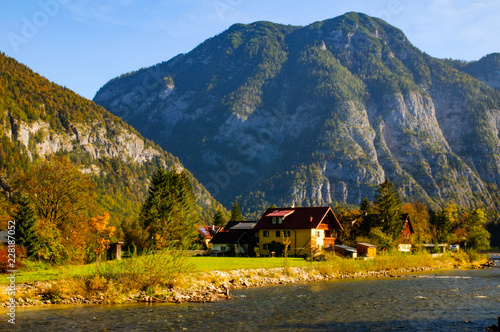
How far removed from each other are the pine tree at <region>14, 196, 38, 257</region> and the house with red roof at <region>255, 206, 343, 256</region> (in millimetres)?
37653

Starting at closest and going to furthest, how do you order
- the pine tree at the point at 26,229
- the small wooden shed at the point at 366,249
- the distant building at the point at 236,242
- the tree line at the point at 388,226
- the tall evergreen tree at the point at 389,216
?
the pine tree at the point at 26,229 → the small wooden shed at the point at 366,249 → the tree line at the point at 388,226 → the distant building at the point at 236,242 → the tall evergreen tree at the point at 389,216

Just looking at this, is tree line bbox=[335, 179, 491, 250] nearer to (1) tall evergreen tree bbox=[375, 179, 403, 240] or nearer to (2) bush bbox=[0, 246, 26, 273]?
(1) tall evergreen tree bbox=[375, 179, 403, 240]

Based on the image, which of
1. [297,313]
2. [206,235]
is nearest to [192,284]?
[297,313]

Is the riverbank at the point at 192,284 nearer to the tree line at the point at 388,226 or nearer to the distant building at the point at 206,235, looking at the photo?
the tree line at the point at 388,226

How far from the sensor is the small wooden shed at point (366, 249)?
225 ft

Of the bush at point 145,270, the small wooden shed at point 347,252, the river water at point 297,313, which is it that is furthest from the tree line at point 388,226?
the bush at point 145,270

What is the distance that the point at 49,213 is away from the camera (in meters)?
53.8

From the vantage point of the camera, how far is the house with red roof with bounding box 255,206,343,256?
237 ft

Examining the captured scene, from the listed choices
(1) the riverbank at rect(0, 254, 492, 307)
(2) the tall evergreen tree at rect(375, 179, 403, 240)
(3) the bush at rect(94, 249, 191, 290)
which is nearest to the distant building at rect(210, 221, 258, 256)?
(2) the tall evergreen tree at rect(375, 179, 403, 240)

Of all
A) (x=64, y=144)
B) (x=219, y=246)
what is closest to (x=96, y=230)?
→ (x=219, y=246)

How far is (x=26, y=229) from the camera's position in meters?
45.6

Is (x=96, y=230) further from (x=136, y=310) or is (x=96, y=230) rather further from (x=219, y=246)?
(x=136, y=310)

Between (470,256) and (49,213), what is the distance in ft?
222

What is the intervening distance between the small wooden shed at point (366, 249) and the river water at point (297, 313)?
86.6 feet
